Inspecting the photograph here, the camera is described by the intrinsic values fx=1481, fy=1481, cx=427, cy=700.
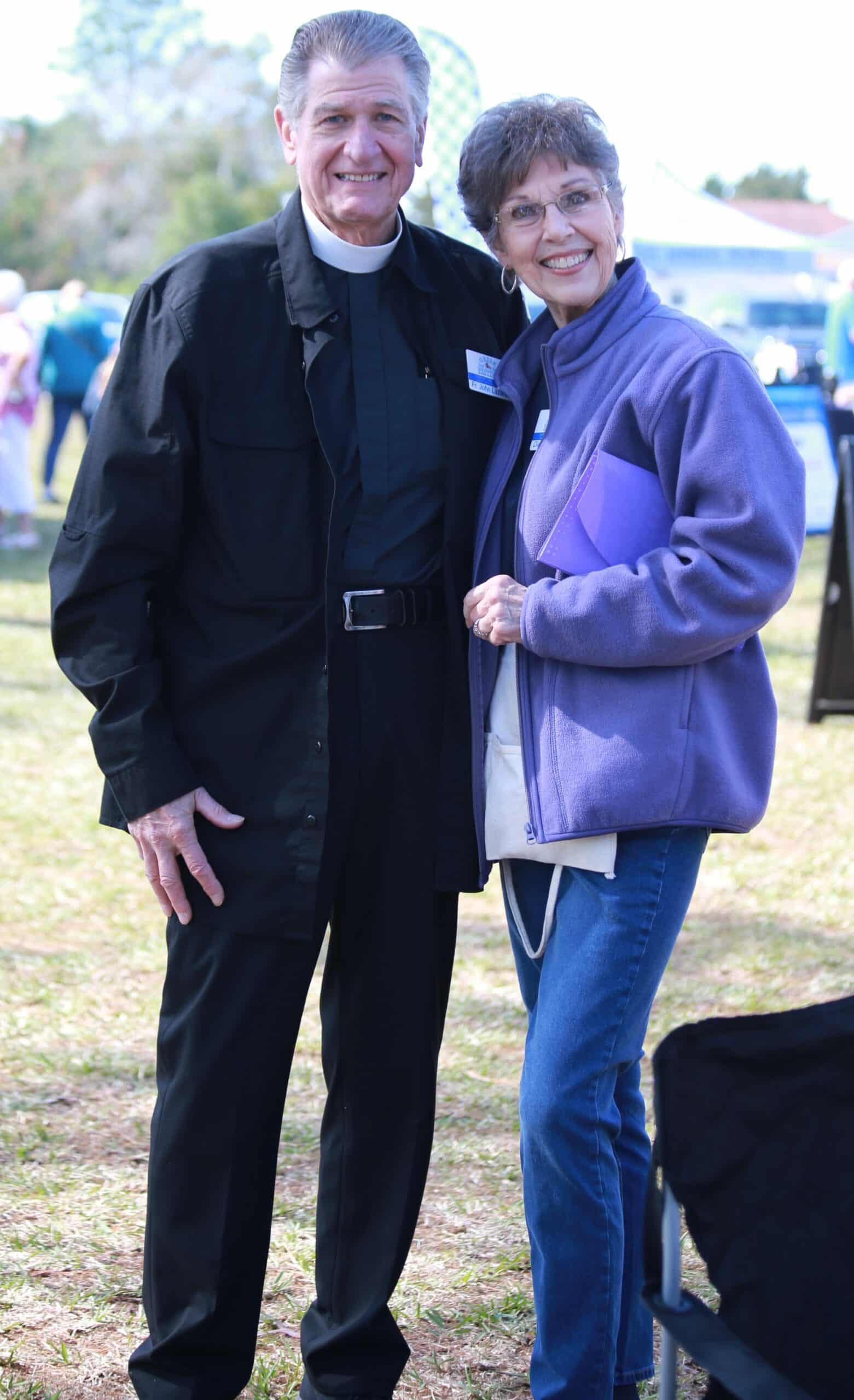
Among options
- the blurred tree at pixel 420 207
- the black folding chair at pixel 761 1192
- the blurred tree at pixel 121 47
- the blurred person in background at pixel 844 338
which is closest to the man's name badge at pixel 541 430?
the black folding chair at pixel 761 1192

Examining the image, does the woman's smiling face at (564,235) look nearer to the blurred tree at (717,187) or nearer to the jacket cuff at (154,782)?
the jacket cuff at (154,782)

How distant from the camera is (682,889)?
7.26ft

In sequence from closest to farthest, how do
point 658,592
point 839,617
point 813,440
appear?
point 658,592 < point 839,617 < point 813,440

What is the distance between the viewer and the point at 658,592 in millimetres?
2070

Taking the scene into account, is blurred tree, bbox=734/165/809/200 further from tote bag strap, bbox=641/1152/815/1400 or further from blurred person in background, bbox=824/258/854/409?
tote bag strap, bbox=641/1152/815/1400

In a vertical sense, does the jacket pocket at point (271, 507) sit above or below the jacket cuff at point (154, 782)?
above

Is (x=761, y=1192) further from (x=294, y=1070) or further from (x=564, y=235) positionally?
(x=294, y=1070)

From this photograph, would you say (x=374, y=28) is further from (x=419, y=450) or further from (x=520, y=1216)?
(x=520, y=1216)

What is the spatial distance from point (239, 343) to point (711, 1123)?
133 centimetres

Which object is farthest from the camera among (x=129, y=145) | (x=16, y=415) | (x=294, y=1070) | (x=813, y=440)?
(x=129, y=145)

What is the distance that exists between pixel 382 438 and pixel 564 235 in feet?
1.34

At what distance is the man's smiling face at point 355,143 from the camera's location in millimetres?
2250

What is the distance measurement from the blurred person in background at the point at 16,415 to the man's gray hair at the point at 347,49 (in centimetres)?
1056

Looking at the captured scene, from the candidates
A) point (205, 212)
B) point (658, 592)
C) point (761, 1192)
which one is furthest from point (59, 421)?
point (205, 212)
